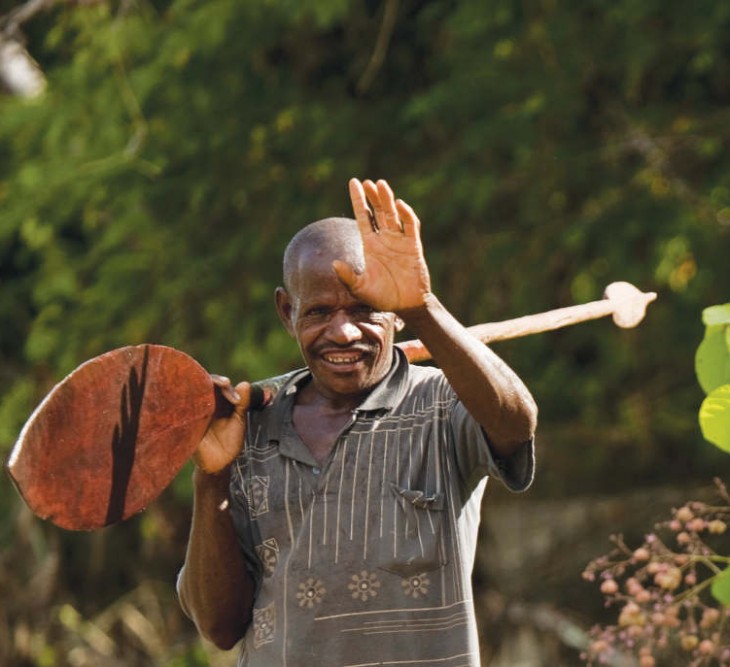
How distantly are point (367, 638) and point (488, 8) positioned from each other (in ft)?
11.4

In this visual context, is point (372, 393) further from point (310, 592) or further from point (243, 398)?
point (310, 592)

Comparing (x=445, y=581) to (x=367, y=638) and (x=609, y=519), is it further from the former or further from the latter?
(x=609, y=519)

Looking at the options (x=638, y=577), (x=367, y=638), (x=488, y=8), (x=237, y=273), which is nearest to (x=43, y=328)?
(x=237, y=273)

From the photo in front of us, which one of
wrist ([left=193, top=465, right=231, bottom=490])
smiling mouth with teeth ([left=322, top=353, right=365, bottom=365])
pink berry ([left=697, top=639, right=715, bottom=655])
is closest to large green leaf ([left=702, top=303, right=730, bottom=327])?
pink berry ([left=697, top=639, right=715, bottom=655])

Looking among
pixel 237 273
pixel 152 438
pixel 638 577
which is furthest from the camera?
pixel 237 273

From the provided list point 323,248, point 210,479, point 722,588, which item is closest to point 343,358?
point 323,248

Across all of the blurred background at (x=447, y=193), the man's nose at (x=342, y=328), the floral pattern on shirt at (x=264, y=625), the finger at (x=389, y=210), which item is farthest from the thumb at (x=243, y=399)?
the blurred background at (x=447, y=193)

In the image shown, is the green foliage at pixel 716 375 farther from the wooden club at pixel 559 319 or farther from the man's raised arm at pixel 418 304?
the man's raised arm at pixel 418 304

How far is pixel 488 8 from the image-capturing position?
5402 mm

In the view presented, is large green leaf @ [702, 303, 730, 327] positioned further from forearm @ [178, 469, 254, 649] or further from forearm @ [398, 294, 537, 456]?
forearm @ [178, 469, 254, 649]

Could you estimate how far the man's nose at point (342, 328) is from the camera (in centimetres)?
242

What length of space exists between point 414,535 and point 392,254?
0.48 m

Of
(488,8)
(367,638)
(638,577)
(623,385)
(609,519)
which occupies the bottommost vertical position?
(367,638)

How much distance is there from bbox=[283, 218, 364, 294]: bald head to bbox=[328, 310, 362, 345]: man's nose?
0.26ft
